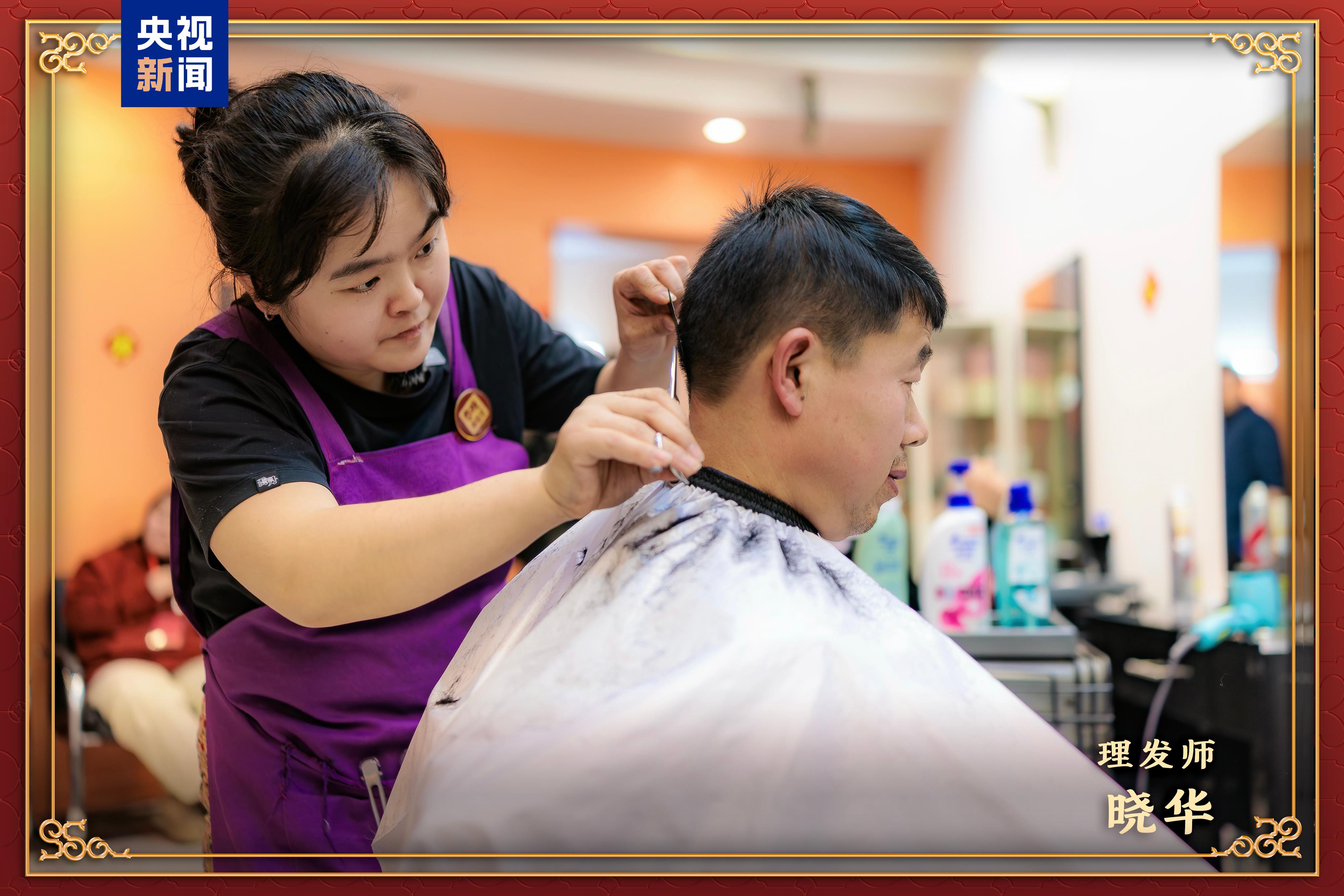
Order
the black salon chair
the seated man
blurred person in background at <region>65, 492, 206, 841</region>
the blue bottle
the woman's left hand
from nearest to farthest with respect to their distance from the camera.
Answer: the seated man → the woman's left hand → the black salon chair → the blue bottle → blurred person in background at <region>65, 492, 206, 841</region>

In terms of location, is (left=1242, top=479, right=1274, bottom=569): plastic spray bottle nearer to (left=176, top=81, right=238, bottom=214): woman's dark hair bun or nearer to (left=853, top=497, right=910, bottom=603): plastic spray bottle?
(left=853, top=497, right=910, bottom=603): plastic spray bottle

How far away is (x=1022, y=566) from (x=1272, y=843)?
0.73m

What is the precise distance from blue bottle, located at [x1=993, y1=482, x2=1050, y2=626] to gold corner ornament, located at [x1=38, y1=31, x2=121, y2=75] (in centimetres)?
169

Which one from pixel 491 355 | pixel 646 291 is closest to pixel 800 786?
pixel 646 291

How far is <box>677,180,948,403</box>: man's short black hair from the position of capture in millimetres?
1111

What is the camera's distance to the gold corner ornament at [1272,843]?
1.25 metres

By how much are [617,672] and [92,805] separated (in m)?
1.49

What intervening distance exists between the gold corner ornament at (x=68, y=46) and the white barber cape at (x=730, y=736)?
0.92 meters

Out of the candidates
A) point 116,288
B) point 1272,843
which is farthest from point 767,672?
point 116,288

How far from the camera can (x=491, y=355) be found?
1393mm

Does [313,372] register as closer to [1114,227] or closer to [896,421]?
[896,421]

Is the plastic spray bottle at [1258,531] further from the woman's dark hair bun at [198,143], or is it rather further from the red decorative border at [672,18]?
the woman's dark hair bun at [198,143]

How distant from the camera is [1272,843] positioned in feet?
4.14

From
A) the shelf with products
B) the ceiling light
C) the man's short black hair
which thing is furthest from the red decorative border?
the ceiling light
